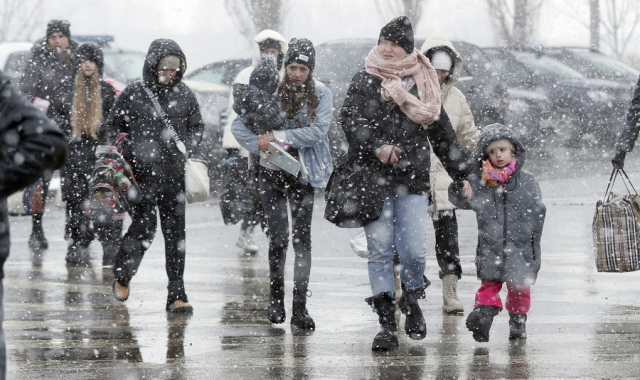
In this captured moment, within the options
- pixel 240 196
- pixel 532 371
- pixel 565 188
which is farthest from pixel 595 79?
pixel 532 371

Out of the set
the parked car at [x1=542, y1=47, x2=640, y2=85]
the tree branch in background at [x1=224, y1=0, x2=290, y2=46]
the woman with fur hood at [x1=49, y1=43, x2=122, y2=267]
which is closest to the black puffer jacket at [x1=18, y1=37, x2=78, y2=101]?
the woman with fur hood at [x1=49, y1=43, x2=122, y2=267]

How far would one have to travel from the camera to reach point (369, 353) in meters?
6.45

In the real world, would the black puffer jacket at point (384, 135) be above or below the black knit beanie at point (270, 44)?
below

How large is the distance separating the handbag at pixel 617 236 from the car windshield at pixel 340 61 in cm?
874

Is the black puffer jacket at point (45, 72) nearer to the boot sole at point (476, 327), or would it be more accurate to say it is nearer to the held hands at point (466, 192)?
the held hands at point (466, 192)

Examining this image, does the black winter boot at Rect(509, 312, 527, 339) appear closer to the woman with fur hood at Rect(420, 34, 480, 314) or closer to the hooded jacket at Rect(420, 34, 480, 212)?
the woman with fur hood at Rect(420, 34, 480, 314)

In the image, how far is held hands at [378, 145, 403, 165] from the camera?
6.36 metres

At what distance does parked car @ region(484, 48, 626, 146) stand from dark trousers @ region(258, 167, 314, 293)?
506 inches

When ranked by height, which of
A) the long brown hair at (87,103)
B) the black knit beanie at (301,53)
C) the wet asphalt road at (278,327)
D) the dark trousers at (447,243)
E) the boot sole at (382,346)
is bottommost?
the wet asphalt road at (278,327)

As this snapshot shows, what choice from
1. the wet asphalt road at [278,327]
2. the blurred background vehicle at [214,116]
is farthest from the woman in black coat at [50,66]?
the blurred background vehicle at [214,116]

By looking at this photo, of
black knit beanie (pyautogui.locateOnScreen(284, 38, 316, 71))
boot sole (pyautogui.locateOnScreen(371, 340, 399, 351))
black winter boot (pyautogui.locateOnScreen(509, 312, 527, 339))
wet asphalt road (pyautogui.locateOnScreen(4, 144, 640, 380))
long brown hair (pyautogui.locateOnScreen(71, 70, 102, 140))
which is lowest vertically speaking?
wet asphalt road (pyautogui.locateOnScreen(4, 144, 640, 380))

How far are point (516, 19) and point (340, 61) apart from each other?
1980 cm

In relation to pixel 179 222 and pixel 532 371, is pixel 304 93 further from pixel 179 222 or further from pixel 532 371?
pixel 532 371

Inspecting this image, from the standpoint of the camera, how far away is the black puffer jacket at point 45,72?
10.4 meters
